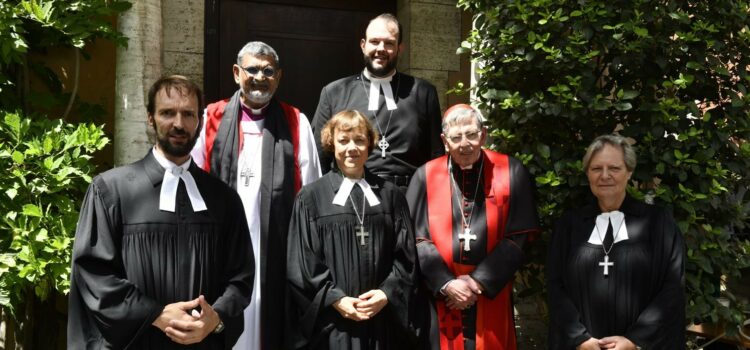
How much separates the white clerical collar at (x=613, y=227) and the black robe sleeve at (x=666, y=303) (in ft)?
0.56

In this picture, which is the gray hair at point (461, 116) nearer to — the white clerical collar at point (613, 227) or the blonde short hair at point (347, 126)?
the blonde short hair at point (347, 126)

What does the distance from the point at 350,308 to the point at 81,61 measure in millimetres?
3256

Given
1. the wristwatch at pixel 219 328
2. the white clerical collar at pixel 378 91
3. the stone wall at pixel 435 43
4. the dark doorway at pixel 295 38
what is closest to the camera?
the wristwatch at pixel 219 328

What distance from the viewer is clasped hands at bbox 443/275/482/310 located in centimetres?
459

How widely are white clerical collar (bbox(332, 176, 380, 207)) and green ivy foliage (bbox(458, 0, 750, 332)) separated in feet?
3.87

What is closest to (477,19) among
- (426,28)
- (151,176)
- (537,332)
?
(426,28)

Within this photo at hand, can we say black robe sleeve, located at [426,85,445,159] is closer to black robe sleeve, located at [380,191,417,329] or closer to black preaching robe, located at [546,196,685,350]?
black robe sleeve, located at [380,191,417,329]

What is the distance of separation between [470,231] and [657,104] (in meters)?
1.37

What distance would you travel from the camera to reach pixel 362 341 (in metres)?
4.37

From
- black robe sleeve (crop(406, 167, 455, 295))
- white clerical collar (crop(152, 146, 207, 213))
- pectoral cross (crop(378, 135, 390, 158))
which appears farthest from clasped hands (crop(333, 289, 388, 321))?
pectoral cross (crop(378, 135, 390, 158))

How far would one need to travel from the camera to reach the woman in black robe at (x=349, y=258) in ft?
14.3

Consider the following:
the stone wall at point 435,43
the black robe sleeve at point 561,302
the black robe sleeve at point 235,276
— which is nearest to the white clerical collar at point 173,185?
the black robe sleeve at point 235,276

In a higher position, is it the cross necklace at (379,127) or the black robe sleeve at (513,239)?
the cross necklace at (379,127)

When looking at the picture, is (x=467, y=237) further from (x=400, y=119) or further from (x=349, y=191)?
(x=400, y=119)
